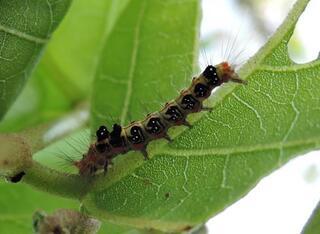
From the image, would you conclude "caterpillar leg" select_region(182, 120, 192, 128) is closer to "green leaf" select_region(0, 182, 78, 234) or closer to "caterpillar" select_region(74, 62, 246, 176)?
"caterpillar" select_region(74, 62, 246, 176)

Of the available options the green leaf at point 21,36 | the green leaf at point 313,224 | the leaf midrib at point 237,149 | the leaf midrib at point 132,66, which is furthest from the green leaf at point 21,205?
the green leaf at point 313,224

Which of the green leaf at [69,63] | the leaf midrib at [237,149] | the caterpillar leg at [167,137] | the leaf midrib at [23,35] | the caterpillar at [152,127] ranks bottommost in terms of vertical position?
the leaf midrib at [237,149]

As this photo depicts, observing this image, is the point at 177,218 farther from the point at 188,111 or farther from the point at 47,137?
the point at 47,137

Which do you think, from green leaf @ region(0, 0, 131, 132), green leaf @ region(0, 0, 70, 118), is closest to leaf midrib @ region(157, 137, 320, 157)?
green leaf @ region(0, 0, 70, 118)

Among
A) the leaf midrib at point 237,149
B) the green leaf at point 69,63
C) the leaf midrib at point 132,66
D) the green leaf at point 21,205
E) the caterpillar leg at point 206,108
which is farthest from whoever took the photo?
the green leaf at point 69,63

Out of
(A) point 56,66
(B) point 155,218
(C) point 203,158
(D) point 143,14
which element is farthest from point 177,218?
(A) point 56,66

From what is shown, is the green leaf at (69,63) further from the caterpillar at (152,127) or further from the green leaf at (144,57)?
the caterpillar at (152,127)

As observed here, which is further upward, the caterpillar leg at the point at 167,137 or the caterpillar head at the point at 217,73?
the caterpillar head at the point at 217,73
